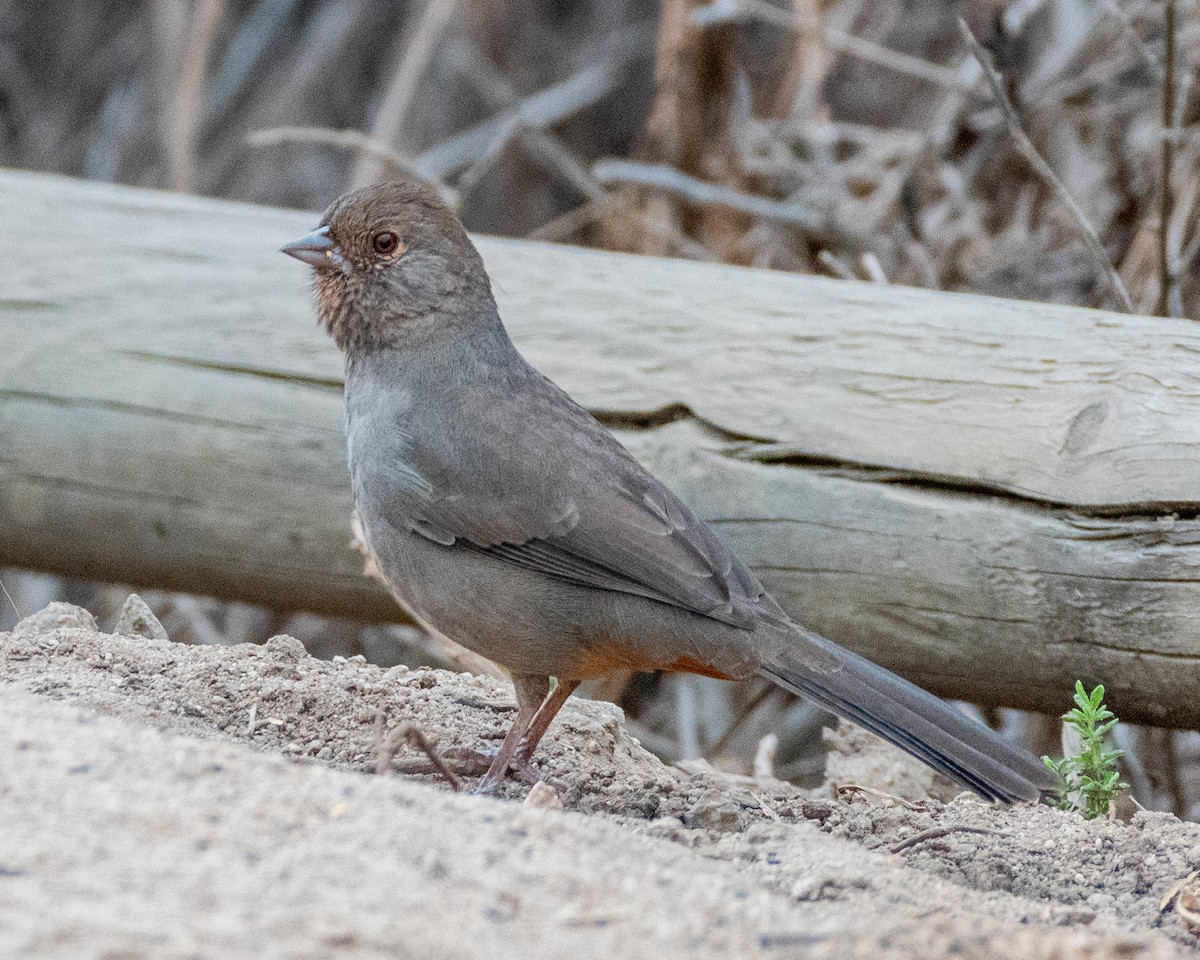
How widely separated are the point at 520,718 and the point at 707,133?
12.6 ft

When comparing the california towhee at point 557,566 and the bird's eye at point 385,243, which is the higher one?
the bird's eye at point 385,243

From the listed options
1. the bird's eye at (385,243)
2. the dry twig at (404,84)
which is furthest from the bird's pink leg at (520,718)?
the dry twig at (404,84)

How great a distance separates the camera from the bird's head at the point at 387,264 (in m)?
3.91

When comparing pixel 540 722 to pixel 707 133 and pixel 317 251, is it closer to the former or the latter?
pixel 317 251

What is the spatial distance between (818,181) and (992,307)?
7.66ft

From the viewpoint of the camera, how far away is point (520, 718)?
3.64 m

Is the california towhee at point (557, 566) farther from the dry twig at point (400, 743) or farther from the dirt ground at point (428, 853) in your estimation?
the dry twig at point (400, 743)

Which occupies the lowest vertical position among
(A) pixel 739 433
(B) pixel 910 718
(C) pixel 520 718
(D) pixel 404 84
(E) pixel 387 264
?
(C) pixel 520 718

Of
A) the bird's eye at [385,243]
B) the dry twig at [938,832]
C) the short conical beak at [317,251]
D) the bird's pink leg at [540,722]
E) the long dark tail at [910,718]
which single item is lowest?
the bird's pink leg at [540,722]

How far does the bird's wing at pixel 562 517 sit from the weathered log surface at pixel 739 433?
559 mm

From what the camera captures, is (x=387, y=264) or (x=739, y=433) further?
(x=739, y=433)

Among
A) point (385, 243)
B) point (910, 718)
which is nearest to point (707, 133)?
point (385, 243)

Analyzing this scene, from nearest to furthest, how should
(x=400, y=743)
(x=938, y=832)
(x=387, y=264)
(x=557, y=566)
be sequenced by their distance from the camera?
1. (x=400, y=743)
2. (x=938, y=832)
3. (x=557, y=566)
4. (x=387, y=264)

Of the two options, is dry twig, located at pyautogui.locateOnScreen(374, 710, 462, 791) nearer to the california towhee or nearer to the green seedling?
the california towhee
